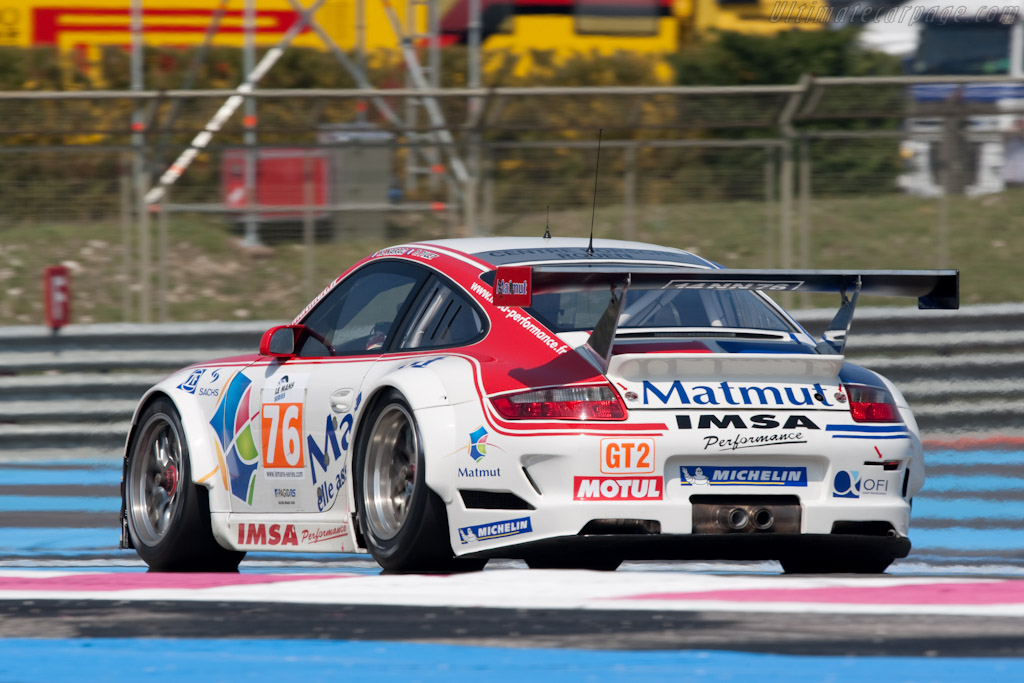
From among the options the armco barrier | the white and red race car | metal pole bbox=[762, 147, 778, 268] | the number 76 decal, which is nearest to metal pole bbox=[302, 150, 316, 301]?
the armco barrier

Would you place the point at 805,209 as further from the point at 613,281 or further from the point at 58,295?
the point at 613,281

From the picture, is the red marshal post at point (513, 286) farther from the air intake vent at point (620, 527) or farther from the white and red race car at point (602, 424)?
the air intake vent at point (620, 527)

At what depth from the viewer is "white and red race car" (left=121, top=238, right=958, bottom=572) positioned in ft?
18.5

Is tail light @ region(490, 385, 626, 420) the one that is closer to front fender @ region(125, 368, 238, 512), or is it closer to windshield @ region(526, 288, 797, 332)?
windshield @ region(526, 288, 797, 332)

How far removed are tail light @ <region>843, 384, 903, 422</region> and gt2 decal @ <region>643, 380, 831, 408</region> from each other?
18cm

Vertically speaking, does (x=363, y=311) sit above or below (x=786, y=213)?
below

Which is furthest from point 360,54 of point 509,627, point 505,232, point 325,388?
point 509,627

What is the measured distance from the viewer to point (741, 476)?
5.72m

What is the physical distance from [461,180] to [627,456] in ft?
29.9

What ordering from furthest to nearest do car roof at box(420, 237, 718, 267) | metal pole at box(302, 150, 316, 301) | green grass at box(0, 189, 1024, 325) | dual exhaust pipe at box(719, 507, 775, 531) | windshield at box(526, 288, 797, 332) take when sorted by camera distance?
green grass at box(0, 189, 1024, 325)
metal pole at box(302, 150, 316, 301)
car roof at box(420, 237, 718, 267)
windshield at box(526, 288, 797, 332)
dual exhaust pipe at box(719, 507, 775, 531)

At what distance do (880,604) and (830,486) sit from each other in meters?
1.20

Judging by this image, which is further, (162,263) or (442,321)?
(162,263)

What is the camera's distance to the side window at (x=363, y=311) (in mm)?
6758

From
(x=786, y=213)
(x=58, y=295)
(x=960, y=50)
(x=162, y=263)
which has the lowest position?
(x=58, y=295)
